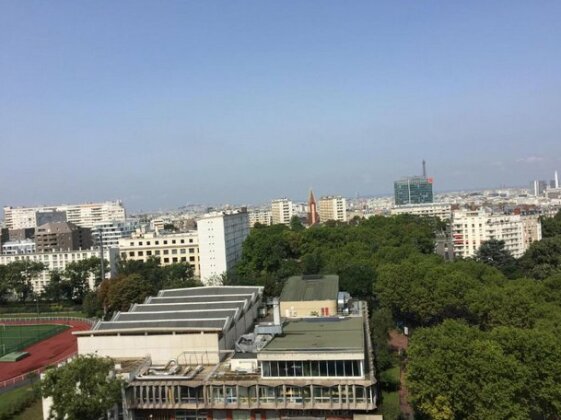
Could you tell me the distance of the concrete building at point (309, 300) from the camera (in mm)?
31703

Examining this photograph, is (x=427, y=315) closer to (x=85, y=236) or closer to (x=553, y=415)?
(x=553, y=415)

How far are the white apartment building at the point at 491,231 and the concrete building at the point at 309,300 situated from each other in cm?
4614

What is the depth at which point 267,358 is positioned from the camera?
2091 cm

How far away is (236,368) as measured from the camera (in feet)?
73.6

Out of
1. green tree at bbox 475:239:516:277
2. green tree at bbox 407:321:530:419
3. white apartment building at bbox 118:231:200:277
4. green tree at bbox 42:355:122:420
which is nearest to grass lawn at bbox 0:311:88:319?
white apartment building at bbox 118:231:200:277

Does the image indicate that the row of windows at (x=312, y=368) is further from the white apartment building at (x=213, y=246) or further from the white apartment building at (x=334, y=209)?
the white apartment building at (x=334, y=209)

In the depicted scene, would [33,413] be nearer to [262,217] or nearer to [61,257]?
[61,257]

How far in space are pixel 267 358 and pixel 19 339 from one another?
3032 cm

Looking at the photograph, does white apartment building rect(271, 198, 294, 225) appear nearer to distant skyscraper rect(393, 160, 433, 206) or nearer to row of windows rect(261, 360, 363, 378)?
distant skyscraper rect(393, 160, 433, 206)

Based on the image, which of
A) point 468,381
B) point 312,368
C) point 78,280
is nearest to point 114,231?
point 78,280

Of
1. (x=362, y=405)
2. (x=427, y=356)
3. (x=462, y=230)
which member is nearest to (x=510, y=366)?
(x=427, y=356)

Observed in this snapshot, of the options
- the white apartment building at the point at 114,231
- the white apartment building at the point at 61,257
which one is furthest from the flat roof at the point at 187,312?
the white apartment building at the point at 114,231

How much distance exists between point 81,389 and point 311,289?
17.6 m

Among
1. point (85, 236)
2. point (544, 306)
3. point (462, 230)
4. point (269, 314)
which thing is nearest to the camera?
point (544, 306)
